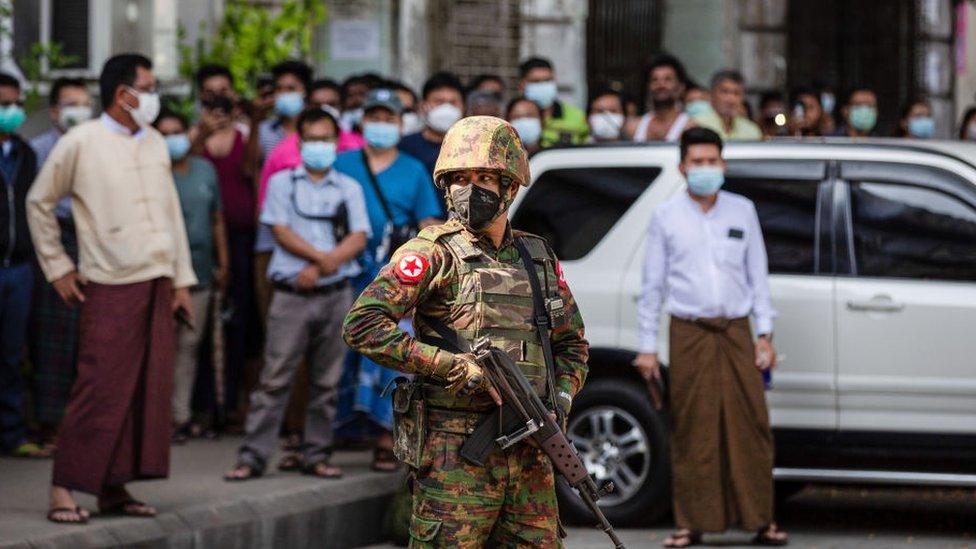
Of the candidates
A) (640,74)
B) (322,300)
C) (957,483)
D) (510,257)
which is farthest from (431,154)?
(640,74)

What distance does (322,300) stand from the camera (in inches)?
391

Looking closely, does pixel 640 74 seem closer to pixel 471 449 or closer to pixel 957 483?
pixel 957 483

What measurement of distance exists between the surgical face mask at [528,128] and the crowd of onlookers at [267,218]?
18mm

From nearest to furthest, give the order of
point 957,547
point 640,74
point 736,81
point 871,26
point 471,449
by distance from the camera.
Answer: point 471,449
point 957,547
point 736,81
point 640,74
point 871,26

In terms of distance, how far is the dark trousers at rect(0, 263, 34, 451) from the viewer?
33.9 feet

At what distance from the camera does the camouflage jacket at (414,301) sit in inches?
227

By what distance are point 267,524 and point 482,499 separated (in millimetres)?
3387

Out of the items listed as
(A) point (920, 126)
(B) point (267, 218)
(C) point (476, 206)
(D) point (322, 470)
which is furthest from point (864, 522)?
(C) point (476, 206)

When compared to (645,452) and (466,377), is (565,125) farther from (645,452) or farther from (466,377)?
(466,377)

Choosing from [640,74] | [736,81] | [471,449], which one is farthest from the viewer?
[640,74]

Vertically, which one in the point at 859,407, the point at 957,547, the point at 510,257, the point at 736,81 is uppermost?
the point at 736,81

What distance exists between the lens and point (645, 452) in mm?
9680

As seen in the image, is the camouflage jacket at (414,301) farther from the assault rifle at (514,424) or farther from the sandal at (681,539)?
the sandal at (681,539)

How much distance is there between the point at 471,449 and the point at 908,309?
4.15 metres
